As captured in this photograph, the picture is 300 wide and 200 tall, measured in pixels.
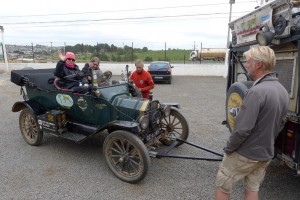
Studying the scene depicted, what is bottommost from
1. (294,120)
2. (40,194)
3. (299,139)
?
(40,194)

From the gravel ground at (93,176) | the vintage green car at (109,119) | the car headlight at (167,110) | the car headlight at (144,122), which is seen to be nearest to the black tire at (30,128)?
the vintage green car at (109,119)

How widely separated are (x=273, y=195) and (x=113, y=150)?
232 centimetres

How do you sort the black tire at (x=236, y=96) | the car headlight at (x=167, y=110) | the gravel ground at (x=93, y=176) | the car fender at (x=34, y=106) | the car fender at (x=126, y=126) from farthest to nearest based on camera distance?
the car fender at (x=34, y=106) → the car headlight at (x=167, y=110) → the car fender at (x=126, y=126) → the gravel ground at (x=93, y=176) → the black tire at (x=236, y=96)

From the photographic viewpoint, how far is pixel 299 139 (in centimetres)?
294

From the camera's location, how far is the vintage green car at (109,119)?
154 inches

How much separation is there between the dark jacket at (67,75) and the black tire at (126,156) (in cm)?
147

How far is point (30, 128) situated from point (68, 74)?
56.5 inches

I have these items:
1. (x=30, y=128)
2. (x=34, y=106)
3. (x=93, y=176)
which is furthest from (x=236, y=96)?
(x=30, y=128)

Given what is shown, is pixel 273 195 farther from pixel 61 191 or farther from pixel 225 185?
pixel 61 191

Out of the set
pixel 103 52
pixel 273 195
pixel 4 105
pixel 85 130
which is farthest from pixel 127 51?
pixel 273 195

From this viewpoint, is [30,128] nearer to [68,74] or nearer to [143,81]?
[68,74]

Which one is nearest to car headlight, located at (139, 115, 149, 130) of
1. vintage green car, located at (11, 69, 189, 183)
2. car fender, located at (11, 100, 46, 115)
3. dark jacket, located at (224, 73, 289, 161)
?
vintage green car, located at (11, 69, 189, 183)

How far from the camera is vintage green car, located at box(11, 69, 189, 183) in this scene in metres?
3.91

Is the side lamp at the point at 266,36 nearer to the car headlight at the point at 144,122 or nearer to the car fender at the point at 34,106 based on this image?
the car headlight at the point at 144,122
